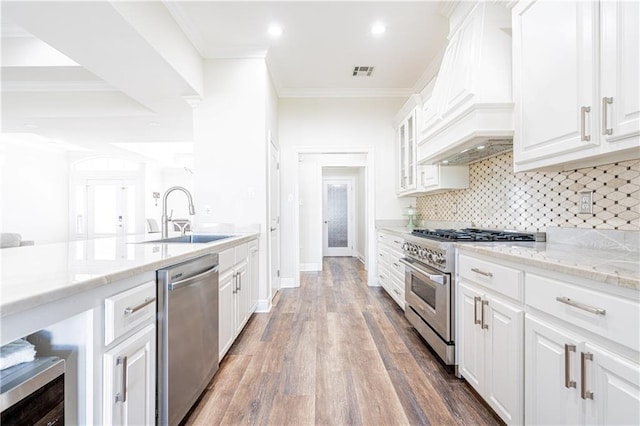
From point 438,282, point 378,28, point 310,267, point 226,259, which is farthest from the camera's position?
point 310,267

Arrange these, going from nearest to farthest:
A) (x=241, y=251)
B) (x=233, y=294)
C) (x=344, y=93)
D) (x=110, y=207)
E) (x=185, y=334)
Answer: (x=185, y=334)
(x=233, y=294)
(x=241, y=251)
(x=344, y=93)
(x=110, y=207)

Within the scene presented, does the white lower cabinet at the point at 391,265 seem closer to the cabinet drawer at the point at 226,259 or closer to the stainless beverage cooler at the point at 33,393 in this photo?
the cabinet drawer at the point at 226,259

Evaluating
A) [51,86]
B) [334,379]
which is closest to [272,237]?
[334,379]

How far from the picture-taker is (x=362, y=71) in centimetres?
389

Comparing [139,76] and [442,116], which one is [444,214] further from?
[139,76]

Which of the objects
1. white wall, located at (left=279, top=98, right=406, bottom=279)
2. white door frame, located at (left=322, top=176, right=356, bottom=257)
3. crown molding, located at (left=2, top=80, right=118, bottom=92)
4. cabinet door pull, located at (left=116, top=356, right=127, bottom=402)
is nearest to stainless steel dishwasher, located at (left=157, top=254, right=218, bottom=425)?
cabinet door pull, located at (left=116, top=356, right=127, bottom=402)

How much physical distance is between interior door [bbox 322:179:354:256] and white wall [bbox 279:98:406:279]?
321 centimetres

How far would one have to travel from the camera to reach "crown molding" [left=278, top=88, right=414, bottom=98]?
14.5ft

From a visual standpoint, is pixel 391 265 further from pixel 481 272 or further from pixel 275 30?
pixel 275 30

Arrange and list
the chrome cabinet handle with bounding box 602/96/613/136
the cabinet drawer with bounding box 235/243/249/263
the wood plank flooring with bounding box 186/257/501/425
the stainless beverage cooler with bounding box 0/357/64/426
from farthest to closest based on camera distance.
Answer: the cabinet drawer with bounding box 235/243/249/263 < the wood plank flooring with bounding box 186/257/501/425 < the chrome cabinet handle with bounding box 602/96/613/136 < the stainless beverage cooler with bounding box 0/357/64/426

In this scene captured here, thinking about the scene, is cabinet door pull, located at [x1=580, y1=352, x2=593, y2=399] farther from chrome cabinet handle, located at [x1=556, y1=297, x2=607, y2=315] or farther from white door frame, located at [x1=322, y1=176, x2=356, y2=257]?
white door frame, located at [x1=322, y1=176, x2=356, y2=257]

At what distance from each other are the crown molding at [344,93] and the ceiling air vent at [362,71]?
1.42 feet

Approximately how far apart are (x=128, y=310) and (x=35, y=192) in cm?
904

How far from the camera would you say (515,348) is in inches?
53.4
